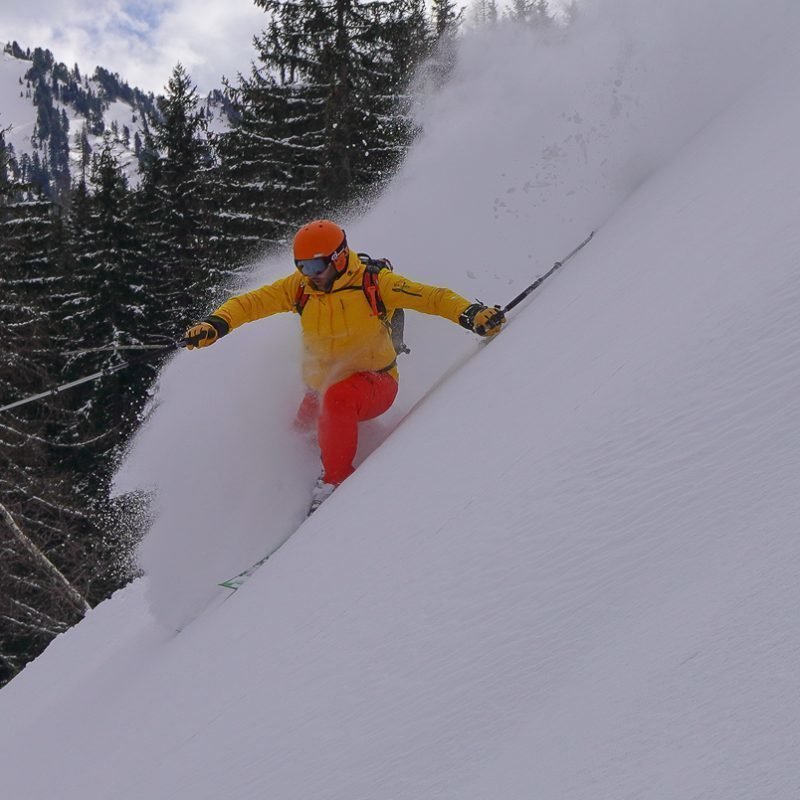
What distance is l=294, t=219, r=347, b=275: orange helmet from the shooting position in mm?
4852

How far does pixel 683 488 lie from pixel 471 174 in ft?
17.1

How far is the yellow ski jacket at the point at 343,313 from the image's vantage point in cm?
509

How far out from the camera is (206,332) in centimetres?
495

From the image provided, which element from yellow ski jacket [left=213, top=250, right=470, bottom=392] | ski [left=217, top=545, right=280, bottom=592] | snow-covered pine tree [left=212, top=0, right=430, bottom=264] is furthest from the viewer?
snow-covered pine tree [left=212, top=0, right=430, bottom=264]

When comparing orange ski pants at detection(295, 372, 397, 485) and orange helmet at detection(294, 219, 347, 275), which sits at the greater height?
orange helmet at detection(294, 219, 347, 275)

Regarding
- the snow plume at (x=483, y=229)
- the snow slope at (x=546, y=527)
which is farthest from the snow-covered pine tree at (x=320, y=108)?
the snow slope at (x=546, y=527)

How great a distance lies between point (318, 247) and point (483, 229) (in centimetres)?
191

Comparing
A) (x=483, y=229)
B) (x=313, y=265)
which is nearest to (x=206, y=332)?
(x=313, y=265)

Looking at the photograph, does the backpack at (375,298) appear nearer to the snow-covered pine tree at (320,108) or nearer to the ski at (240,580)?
the ski at (240,580)

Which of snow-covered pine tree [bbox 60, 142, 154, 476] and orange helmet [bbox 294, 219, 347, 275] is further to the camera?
snow-covered pine tree [bbox 60, 142, 154, 476]

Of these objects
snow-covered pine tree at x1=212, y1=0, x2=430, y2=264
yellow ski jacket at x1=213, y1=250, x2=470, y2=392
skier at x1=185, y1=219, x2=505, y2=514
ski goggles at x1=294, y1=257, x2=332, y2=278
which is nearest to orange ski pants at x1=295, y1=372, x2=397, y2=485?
skier at x1=185, y1=219, x2=505, y2=514

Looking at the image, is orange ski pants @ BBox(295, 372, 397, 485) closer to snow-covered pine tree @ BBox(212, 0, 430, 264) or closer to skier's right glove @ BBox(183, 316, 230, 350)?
skier's right glove @ BBox(183, 316, 230, 350)

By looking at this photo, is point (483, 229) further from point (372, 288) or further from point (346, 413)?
point (346, 413)

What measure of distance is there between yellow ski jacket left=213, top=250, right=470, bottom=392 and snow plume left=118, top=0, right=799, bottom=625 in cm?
46
